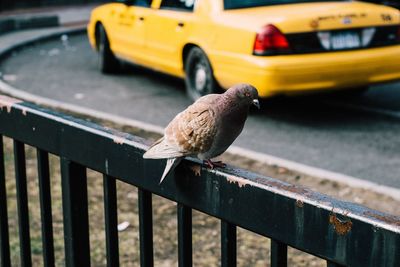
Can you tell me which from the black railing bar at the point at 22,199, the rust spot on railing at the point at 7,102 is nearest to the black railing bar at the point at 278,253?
the black railing bar at the point at 22,199

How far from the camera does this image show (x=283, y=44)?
7418 mm

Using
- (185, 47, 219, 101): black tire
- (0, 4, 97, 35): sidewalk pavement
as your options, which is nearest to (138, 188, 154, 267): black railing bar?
(185, 47, 219, 101): black tire

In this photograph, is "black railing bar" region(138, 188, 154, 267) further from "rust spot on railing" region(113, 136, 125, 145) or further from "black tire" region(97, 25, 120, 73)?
"black tire" region(97, 25, 120, 73)

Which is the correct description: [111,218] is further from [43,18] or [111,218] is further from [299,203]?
[43,18]

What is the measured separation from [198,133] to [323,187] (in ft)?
12.4

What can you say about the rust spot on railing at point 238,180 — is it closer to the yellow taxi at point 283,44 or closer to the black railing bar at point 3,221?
the black railing bar at point 3,221

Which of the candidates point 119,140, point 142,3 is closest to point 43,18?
point 142,3

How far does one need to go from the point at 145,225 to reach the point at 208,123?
0.94 ft

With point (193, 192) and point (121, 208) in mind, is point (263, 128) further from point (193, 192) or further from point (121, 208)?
point (193, 192)

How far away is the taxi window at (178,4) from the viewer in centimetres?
877

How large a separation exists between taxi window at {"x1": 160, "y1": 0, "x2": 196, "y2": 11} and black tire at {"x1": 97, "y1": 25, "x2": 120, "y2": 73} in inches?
74.2

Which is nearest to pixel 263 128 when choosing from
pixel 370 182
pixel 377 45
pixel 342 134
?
pixel 342 134

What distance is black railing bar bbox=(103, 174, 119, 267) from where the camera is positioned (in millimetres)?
1896

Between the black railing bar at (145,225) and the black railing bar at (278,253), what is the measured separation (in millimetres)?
370
